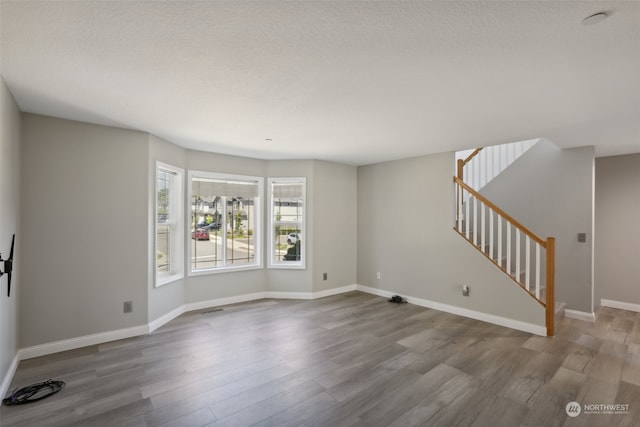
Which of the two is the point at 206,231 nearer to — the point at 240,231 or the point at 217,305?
the point at 240,231

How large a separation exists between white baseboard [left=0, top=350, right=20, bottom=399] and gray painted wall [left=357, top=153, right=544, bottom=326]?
4.75m

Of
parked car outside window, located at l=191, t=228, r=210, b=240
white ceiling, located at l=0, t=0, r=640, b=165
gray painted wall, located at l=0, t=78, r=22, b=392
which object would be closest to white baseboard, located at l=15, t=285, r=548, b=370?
gray painted wall, located at l=0, t=78, r=22, b=392

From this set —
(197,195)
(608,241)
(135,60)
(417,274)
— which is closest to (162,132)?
(197,195)

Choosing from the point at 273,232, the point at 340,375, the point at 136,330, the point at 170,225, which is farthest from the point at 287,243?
the point at 340,375

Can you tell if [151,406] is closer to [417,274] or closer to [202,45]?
[202,45]

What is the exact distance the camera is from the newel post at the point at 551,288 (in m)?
3.55

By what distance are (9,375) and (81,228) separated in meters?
1.41

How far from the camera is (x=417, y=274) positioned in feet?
16.1

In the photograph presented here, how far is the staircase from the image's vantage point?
11.8 ft

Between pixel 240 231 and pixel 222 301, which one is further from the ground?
pixel 240 231

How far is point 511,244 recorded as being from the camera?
4672mm

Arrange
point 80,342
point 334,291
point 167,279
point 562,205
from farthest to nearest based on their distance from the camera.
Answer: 1. point 334,291
2. point 562,205
3. point 167,279
4. point 80,342

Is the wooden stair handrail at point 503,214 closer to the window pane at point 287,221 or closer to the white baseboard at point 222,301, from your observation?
the window pane at point 287,221

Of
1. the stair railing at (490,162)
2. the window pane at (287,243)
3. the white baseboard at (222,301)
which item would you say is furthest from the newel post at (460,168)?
the white baseboard at (222,301)
